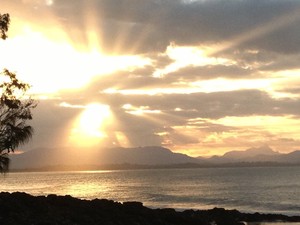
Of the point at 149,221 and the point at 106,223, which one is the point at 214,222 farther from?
the point at 106,223

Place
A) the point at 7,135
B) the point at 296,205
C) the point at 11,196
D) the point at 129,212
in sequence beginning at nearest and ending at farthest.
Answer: the point at 7,135, the point at 11,196, the point at 129,212, the point at 296,205

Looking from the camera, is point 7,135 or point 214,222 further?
point 214,222

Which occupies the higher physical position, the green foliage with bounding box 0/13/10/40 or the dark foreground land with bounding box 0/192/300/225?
the green foliage with bounding box 0/13/10/40

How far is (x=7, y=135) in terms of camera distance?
33625 mm

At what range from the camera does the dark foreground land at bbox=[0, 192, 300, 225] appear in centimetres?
3535

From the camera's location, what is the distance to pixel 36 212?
Answer: 38.7 m

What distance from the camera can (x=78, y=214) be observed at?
4153 centimetres

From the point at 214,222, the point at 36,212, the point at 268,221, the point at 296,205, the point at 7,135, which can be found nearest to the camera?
the point at 7,135

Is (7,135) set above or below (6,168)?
above

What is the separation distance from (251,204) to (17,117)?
67790 mm

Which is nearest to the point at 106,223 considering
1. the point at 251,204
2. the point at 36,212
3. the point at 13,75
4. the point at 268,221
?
the point at 36,212

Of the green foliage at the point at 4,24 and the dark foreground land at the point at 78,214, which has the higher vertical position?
the green foliage at the point at 4,24

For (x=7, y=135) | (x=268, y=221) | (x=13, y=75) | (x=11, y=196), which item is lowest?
(x=268, y=221)

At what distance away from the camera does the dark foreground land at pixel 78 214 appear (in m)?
35.4
